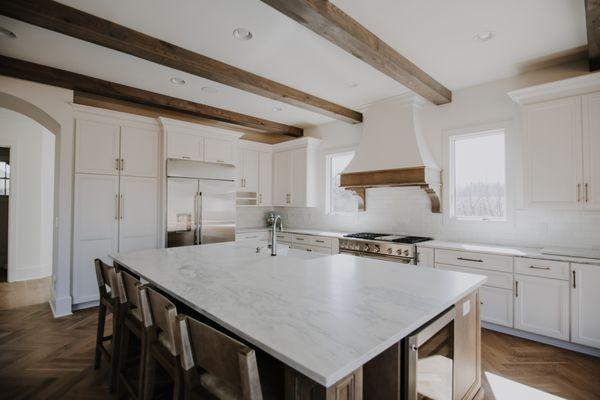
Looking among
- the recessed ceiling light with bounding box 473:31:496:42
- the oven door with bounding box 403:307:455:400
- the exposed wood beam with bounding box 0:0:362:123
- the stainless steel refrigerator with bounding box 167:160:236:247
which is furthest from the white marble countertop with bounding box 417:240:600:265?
the stainless steel refrigerator with bounding box 167:160:236:247

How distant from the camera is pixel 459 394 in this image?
1.72 meters

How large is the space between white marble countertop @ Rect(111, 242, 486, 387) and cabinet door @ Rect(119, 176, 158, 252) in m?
1.69

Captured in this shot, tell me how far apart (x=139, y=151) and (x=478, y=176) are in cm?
443

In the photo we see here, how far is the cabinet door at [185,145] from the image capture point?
4.36 meters

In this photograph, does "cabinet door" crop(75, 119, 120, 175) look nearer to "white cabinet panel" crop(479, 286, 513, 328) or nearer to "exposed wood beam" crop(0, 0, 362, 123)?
"exposed wood beam" crop(0, 0, 362, 123)

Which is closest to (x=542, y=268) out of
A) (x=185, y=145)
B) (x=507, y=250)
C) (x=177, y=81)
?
(x=507, y=250)

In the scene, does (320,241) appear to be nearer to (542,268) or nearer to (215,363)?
(542,268)

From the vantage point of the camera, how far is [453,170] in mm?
3953

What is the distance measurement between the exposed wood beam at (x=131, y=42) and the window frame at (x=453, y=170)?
2.09 metres

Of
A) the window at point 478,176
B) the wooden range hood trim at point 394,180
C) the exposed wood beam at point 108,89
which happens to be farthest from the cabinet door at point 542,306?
the exposed wood beam at point 108,89

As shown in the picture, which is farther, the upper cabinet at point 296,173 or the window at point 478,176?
the upper cabinet at point 296,173

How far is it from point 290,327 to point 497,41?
307cm

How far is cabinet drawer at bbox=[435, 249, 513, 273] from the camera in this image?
3.05 meters

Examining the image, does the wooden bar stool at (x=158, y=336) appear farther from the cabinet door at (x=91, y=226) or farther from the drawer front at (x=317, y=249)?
the drawer front at (x=317, y=249)
